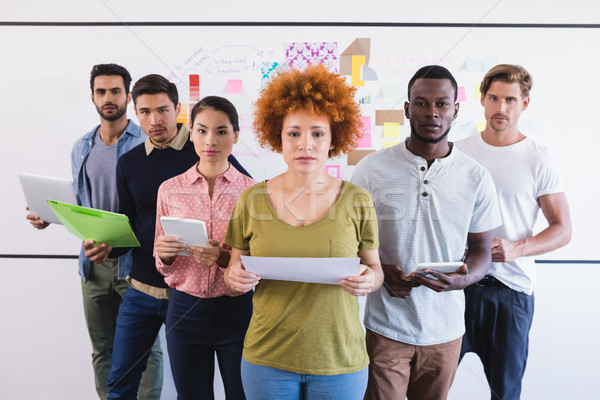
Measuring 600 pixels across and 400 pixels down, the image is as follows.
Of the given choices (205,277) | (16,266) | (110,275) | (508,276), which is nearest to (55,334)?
(16,266)

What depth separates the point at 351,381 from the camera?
1.32 m

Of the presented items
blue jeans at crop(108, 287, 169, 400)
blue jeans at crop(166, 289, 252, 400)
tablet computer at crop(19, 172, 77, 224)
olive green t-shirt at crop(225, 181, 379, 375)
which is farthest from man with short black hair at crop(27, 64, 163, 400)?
olive green t-shirt at crop(225, 181, 379, 375)

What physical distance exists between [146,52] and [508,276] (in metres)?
2.30

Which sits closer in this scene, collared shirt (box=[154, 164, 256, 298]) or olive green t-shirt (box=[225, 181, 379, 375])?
olive green t-shirt (box=[225, 181, 379, 375])

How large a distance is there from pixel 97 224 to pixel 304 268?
0.98 meters

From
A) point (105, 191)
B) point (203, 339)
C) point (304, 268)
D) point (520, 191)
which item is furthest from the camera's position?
point (105, 191)

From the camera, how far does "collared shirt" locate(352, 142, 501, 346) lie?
1584 mm

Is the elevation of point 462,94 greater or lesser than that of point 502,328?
greater

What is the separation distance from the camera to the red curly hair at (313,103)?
4.74 ft

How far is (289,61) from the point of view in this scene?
2.51 meters

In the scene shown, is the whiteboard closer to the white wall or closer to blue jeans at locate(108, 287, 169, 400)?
the white wall

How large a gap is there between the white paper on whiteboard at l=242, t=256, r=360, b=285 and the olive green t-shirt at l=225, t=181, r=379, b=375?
0.19 ft

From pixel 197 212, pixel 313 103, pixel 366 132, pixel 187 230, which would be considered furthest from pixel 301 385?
pixel 366 132

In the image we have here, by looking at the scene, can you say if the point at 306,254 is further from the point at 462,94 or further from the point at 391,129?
the point at 462,94
